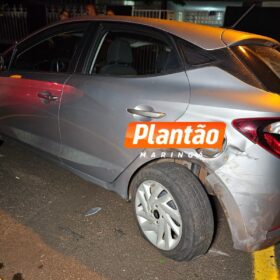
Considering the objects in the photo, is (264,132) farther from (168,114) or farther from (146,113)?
(146,113)

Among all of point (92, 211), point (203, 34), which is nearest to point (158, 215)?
point (92, 211)

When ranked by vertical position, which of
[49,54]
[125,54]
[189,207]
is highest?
[125,54]

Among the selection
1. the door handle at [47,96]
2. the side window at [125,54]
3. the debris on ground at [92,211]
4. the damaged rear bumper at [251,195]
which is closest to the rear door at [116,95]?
the side window at [125,54]

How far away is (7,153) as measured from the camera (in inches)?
167

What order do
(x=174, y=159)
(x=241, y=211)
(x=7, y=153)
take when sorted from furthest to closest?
1. (x=7, y=153)
2. (x=174, y=159)
3. (x=241, y=211)

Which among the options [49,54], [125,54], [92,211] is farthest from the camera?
[49,54]

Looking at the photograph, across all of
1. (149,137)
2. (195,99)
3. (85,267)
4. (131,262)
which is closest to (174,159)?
(149,137)

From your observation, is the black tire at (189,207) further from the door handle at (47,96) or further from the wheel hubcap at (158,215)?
the door handle at (47,96)

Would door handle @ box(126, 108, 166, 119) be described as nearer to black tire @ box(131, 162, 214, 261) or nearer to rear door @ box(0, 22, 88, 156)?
black tire @ box(131, 162, 214, 261)

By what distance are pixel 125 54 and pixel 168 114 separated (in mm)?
955

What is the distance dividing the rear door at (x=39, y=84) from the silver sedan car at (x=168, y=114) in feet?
0.05

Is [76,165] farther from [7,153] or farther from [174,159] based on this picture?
[7,153]

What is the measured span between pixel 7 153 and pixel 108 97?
7.30 ft

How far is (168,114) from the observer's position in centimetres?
221
